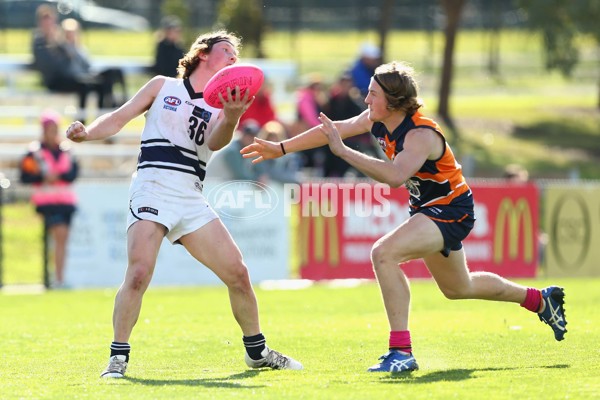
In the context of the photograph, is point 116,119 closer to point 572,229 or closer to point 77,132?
point 77,132

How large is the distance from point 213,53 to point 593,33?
2320cm

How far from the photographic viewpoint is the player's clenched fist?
7320 mm

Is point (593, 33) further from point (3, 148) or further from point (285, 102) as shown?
point (3, 148)

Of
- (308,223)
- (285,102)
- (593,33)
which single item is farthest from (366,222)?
(593,33)

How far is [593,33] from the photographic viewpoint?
29312 millimetres

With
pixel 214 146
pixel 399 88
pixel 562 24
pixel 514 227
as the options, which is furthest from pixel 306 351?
pixel 562 24

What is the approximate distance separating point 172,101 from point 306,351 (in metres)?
2.23

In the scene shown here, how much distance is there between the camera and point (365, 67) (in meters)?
18.1

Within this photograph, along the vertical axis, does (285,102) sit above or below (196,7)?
below

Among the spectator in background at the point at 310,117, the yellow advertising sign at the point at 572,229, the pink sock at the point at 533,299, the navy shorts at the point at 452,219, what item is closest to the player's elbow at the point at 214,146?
the navy shorts at the point at 452,219

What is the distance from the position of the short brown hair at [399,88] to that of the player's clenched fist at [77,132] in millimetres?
1880

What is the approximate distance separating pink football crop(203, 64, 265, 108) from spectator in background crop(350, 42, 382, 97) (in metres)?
10.6

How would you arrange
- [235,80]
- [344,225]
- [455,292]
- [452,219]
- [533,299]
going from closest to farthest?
[235,80] → [452,219] → [455,292] → [533,299] → [344,225]

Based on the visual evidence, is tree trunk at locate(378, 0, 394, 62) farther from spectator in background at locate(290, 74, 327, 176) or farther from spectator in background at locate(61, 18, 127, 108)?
spectator in background at locate(290, 74, 327, 176)
